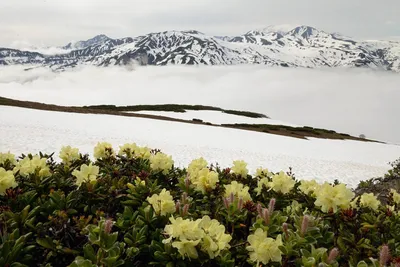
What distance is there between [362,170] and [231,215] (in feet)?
56.7

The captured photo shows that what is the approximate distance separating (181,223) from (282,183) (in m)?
1.83

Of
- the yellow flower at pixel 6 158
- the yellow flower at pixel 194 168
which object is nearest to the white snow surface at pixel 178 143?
the yellow flower at pixel 6 158

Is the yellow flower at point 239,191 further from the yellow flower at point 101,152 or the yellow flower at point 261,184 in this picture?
the yellow flower at point 101,152

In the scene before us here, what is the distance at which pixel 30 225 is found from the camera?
8.42ft

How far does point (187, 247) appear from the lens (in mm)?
2180

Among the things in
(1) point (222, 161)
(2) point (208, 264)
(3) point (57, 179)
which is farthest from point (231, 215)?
(1) point (222, 161)

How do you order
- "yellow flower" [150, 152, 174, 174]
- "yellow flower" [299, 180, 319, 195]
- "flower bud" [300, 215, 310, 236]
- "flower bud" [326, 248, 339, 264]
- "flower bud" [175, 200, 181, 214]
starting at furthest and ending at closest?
1. "yellow flower" [150, 152, 174, 174]
2. "yellow flower" [299, 180, 319, 195]
3. "flower bud" [175, 200, 181, 214]
4. "flower bud" [300, 215, 310, 236]
5. "flower bud" [326, 248, 339, 264]

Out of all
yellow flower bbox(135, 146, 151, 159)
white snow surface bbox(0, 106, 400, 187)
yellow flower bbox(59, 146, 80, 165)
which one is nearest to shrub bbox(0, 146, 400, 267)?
yellow flower bbox(59, 146, 80, 165)

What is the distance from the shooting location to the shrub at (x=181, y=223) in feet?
7.25

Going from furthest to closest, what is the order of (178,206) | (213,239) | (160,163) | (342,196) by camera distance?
1. (160,163)
2. (342,196)
3. (178,206)
4. (213,239)

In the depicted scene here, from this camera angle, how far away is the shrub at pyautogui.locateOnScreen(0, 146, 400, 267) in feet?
7.25

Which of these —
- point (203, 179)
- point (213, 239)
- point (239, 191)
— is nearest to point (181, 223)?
point (213, 239)

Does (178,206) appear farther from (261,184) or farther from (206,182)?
(261,184)

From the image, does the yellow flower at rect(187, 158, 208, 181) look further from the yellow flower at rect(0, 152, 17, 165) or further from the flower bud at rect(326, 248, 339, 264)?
the yellow flower at rect(0, 152, 17, 165)
